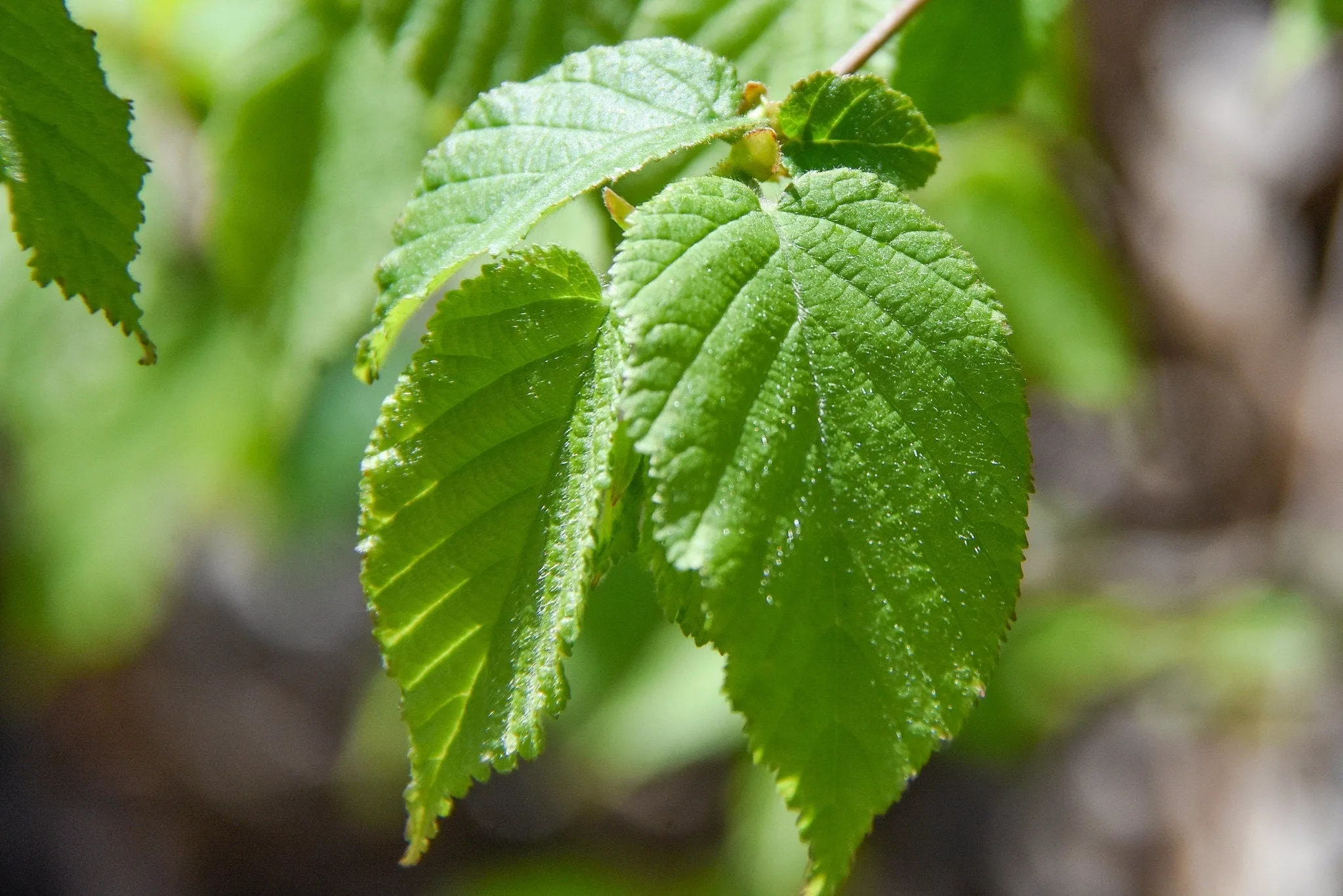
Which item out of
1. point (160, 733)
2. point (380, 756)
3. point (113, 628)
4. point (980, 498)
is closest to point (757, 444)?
point (980, 498)

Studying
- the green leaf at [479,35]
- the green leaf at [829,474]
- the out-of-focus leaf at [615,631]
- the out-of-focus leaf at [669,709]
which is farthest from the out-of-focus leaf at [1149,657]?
the green leaf at [829,474]

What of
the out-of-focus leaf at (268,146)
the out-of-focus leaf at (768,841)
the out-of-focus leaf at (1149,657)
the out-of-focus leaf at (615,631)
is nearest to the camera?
the out-of-focus leaf at (268,146)

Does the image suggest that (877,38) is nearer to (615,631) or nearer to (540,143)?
(540,143)

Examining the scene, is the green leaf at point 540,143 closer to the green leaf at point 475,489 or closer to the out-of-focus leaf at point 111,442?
the green leaf at point 475,489

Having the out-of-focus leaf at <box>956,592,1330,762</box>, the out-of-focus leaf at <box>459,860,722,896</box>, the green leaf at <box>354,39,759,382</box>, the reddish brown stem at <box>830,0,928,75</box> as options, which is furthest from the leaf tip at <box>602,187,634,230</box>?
the out-of-focus leaf at <box>459,860,722,896</box>

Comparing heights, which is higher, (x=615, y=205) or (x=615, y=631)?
(x=615, y=205)

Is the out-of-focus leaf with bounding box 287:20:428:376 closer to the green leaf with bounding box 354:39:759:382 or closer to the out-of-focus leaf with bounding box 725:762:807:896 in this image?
the green leaf with bounding box 354:39:759:382

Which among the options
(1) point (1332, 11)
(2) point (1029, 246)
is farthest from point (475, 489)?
(2) point (1029, 246)
